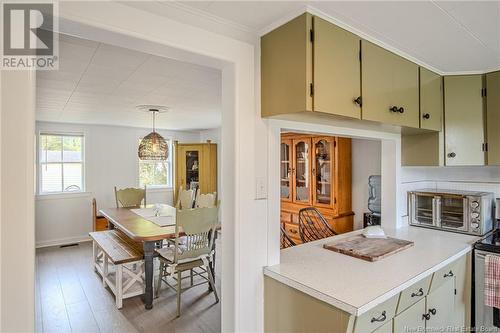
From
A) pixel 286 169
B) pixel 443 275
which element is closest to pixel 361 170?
pixel 286 169

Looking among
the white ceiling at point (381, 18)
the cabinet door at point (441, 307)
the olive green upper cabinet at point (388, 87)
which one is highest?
the white ceiling at point (381, 18)

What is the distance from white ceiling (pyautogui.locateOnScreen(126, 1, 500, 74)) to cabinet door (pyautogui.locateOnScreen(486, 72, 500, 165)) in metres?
0.56

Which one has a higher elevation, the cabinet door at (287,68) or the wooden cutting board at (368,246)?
the cabinet door at (287,68)

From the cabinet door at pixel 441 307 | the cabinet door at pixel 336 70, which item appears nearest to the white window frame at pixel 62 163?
the cabinet door at pixel 336 70

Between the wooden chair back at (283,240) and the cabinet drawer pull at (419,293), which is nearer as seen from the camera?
the cabinet drawer pull at (419,293)

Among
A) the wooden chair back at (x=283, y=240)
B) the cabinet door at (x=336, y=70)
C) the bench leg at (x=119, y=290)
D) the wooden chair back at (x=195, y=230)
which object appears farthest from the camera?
the bench leg at (x=119, y=290)

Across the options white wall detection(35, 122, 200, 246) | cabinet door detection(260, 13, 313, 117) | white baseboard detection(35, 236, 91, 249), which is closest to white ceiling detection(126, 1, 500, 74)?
cabinet door detection(260, 13, 313, 117)

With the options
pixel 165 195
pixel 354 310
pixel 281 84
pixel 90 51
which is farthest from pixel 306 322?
pixel 165 195

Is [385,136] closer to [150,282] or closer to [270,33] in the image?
[270,33]

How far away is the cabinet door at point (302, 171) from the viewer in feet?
12.0

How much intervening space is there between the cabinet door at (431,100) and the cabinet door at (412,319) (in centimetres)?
117

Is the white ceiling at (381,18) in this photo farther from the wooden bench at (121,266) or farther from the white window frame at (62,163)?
the white window frame at (62,163)

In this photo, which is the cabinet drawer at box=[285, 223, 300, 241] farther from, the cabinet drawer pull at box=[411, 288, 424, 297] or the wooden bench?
the cabinet drawer pull at box=[411, 288, 424, 297]

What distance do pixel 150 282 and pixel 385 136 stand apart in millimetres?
2545
